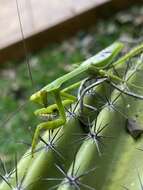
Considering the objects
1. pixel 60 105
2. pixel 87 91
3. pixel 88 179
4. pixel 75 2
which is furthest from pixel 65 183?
pixel 75 2

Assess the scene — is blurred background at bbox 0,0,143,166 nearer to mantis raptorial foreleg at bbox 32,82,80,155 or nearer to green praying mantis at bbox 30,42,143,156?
green praying mantis at bbox 30,42,143,156

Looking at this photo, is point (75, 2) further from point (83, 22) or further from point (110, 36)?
point (110, 36)

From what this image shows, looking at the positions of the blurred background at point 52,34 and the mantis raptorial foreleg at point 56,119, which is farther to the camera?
the blurred background at point 52,34

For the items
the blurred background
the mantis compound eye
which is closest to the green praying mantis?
the mantis compound eye

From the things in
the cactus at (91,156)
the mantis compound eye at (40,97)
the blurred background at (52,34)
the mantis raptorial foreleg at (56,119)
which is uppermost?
the mantis compound eye at (40,97)

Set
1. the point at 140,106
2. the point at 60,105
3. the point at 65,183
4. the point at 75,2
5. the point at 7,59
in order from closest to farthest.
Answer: the point at 65,183, the point at 60,105, the point at 140,106, the point at 7,59, the point at 75,2

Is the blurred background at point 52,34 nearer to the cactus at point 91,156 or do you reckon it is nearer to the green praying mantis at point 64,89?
the green praying mantis at point 64,89

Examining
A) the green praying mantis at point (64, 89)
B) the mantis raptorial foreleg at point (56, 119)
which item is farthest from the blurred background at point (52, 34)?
the mantis raptorial foreleg at point (56, 119)
